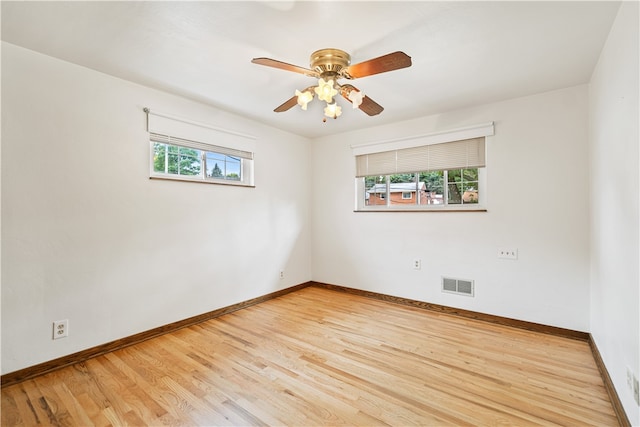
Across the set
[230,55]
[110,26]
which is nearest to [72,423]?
[110,26]

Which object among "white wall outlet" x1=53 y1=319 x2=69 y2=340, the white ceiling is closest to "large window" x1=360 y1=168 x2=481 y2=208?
the white ceiling

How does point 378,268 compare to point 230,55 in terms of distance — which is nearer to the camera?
point 230,55

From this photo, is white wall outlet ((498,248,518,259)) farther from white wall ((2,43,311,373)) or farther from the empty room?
white wall ((2,43,311,373))

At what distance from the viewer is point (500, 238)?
312 centimetres

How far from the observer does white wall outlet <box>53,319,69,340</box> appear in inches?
87.8

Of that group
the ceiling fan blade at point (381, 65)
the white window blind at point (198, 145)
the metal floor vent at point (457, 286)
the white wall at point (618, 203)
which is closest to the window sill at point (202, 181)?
the white window blind at point (198, 145)

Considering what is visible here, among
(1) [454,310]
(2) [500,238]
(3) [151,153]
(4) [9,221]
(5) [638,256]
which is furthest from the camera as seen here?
(1) [454,310]

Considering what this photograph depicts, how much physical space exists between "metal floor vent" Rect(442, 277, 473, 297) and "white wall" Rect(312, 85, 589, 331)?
65mm

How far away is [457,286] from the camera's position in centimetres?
338

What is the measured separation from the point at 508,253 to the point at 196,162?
348 cm

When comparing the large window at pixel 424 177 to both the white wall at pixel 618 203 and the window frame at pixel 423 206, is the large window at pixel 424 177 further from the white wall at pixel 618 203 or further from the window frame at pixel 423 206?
the white wall at pixel 618 203

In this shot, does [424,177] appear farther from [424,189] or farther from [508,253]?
[508,253]

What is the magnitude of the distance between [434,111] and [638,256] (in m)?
2.46

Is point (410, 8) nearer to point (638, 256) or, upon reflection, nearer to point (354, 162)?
point (638, 256)
